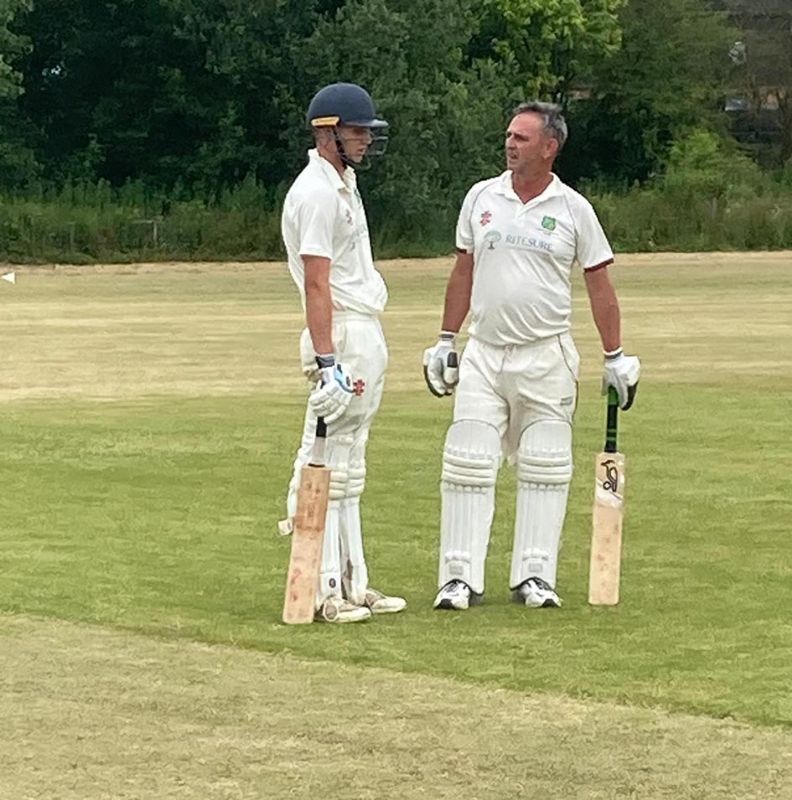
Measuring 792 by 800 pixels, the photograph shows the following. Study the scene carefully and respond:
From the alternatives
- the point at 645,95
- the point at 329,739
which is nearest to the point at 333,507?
the point at 329,739

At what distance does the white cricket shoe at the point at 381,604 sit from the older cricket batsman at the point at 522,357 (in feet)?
0.50

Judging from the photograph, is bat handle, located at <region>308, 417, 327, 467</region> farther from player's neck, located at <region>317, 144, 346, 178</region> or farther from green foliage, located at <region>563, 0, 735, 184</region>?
green foliage, located at <region>563, 0, 735, 184</region>

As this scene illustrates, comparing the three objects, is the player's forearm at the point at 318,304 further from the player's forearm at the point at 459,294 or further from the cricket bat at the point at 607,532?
the cricket bat at the point at 607,532

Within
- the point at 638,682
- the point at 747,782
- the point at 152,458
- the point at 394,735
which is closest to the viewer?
the point at 747,782

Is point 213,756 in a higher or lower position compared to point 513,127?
lower

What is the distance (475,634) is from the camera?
26.1 ft

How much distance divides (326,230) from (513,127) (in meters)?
0.88

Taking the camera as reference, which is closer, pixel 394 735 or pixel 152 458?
pixel 394 735

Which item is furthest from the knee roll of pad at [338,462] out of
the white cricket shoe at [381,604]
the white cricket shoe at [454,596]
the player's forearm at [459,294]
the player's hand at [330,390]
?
the player's forearm at [459,294]

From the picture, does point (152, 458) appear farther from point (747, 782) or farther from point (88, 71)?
point (88, 71)

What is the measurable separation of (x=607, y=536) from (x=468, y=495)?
597 millimetres

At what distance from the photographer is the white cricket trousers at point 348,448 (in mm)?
8148

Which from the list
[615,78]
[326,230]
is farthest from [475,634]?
[615,78]

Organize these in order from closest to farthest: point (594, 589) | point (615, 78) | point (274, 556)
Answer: point (594, 589), point (274, 556), point (615, 78)
